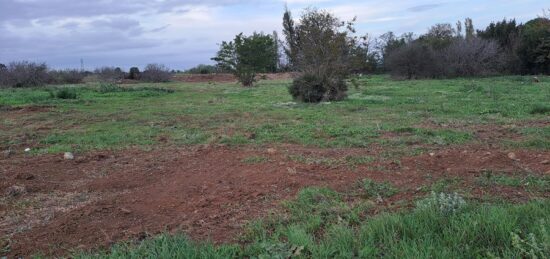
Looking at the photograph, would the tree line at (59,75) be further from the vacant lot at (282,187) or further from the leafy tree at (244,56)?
the vacant lot at (282,187)

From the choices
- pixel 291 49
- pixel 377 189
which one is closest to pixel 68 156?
pixel 377 189

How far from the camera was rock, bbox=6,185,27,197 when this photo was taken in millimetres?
5320

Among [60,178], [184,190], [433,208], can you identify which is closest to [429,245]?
[433,208]

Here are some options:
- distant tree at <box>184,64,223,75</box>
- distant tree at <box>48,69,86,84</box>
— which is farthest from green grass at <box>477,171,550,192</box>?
distant tree at <box>184,64,223,75</box>

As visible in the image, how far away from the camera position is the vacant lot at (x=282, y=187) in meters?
3.40

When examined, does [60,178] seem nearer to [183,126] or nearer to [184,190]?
[184,190]

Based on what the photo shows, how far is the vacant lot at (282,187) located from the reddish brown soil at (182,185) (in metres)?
0.02

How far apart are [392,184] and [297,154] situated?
204 centimetres

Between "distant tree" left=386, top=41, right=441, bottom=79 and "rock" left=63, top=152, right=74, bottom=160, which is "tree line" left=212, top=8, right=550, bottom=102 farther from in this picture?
"rock" left=63, top=152, right=74, bottom=160

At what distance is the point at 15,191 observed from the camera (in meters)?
5.36

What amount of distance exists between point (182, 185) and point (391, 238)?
2.67 metres

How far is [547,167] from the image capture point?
17.6 feet

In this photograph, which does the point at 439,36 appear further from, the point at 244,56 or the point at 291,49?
the point at 291,49

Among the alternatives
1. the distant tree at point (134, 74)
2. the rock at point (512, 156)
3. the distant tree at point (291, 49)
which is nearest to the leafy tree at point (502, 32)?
the distant tree at point (291, 49)
